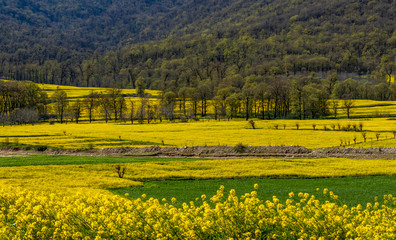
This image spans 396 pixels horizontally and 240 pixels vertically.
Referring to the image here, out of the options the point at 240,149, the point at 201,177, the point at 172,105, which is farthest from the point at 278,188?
the point at 172,105

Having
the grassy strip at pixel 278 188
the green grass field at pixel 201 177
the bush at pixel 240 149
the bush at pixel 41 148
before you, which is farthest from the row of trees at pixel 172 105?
the grassy strip at pixel 278 188

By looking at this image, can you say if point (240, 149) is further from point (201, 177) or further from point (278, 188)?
point (278, 188)

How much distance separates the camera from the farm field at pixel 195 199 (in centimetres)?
1166

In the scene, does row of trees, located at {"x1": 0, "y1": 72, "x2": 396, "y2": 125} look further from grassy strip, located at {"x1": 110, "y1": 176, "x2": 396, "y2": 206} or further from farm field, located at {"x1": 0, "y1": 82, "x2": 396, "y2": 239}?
grassy strip, located at {"x1": 110, "y1": 176, "x2": 396, "y2": 206}

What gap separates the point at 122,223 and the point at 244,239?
389cm

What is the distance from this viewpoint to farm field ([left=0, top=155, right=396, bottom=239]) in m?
11.7

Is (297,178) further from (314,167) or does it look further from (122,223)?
(122,223)

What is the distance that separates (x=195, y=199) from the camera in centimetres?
1933

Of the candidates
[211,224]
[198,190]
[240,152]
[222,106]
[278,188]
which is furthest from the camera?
[222,106]

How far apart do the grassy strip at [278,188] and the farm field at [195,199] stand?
0.07m

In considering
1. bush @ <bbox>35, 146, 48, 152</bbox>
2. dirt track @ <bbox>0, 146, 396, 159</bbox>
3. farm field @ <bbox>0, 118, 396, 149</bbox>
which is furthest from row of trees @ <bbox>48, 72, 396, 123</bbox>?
dirt track @ <bbox>0, 146, 396, 159</bbox>

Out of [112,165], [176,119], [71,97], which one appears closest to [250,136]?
[112,165]

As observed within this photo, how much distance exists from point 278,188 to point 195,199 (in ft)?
33.8

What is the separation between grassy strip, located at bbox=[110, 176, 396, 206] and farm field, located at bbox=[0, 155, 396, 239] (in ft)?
0.24
